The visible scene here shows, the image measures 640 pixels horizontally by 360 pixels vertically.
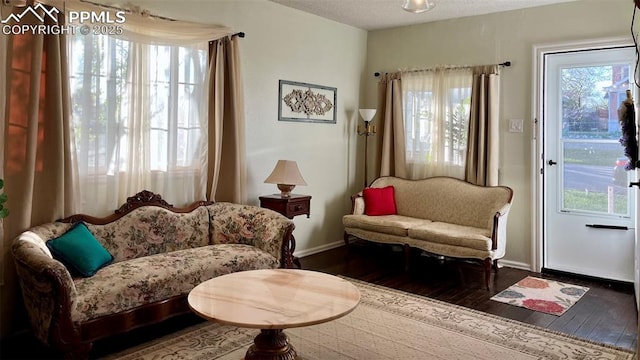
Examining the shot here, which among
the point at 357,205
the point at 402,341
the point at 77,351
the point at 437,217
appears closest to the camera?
the point at 77,351

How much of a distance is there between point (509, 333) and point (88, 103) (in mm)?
3391

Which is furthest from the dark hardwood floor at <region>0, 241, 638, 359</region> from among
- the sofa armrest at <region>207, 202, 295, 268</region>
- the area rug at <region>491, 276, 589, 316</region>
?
the sofa armrest at <region>207, 202, 295, 268</region>

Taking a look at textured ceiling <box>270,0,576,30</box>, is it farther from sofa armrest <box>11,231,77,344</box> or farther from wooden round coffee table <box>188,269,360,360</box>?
sofa armrest <box>11,231,77,344</box>

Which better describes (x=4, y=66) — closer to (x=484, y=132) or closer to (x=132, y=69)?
(x=132, y=69)

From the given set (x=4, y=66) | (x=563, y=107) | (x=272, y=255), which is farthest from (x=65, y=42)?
(x=563, y=107)

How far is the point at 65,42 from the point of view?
320cm

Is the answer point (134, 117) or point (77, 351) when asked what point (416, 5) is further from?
point (77, 351)

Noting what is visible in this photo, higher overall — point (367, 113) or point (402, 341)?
point (367, 113)

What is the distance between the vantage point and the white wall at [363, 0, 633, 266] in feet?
14.5

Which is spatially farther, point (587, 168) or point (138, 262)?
→ point (587, 168)

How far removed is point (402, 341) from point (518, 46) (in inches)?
134

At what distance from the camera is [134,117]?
3.70 meters

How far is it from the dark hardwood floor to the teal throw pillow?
499 mm

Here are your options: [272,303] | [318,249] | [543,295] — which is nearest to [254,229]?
[272,303]
